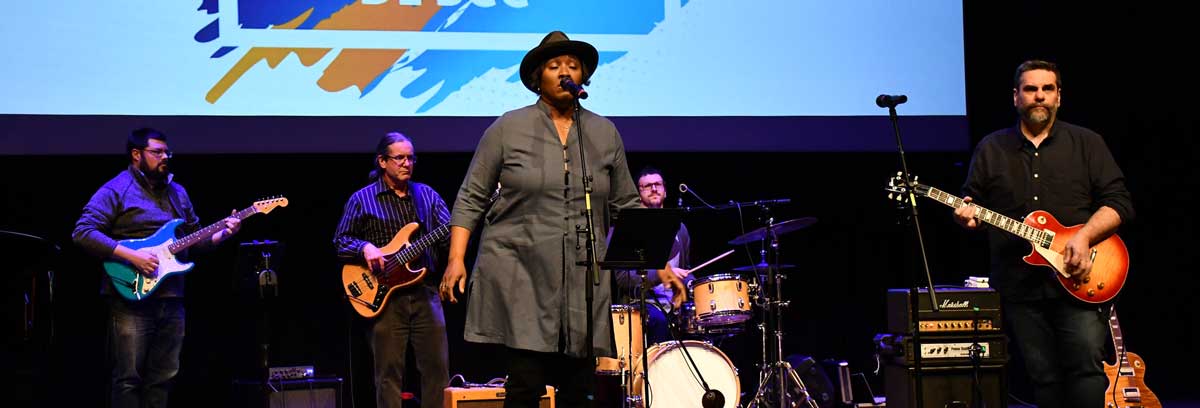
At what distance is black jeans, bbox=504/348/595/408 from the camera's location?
376 cm

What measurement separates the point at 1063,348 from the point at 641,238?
207 cm

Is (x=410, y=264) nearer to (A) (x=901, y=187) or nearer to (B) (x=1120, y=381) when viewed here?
Result: (A) (x=901, y=187)

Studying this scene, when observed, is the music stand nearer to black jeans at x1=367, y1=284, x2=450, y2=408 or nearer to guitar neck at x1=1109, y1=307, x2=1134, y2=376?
black jeans at x1=367, y1=284, x2=450, y2=408

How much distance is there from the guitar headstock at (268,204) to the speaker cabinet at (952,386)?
3612 mm

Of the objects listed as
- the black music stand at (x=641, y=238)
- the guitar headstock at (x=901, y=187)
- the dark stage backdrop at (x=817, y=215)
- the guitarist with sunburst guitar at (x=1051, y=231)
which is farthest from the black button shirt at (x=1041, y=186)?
the dark stage backdrop at (x=817, y=215)

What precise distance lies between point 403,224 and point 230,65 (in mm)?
1444

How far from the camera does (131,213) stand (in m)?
5.97

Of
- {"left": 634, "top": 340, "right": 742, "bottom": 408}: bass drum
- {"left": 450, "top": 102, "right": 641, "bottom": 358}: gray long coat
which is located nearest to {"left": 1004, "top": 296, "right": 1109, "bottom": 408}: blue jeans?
{"left": 450, "top": 102, "right": 641, "bottom": 358}: gray long coat

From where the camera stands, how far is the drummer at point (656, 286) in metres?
6.46

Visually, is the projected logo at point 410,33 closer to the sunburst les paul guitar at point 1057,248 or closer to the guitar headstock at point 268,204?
the guitar headstock at point 268,204

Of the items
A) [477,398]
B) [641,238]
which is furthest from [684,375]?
[641,238]

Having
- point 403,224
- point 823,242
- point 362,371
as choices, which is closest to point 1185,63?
point 823,242

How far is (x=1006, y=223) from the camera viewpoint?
15.3ft

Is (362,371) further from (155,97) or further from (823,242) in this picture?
(823,242)
